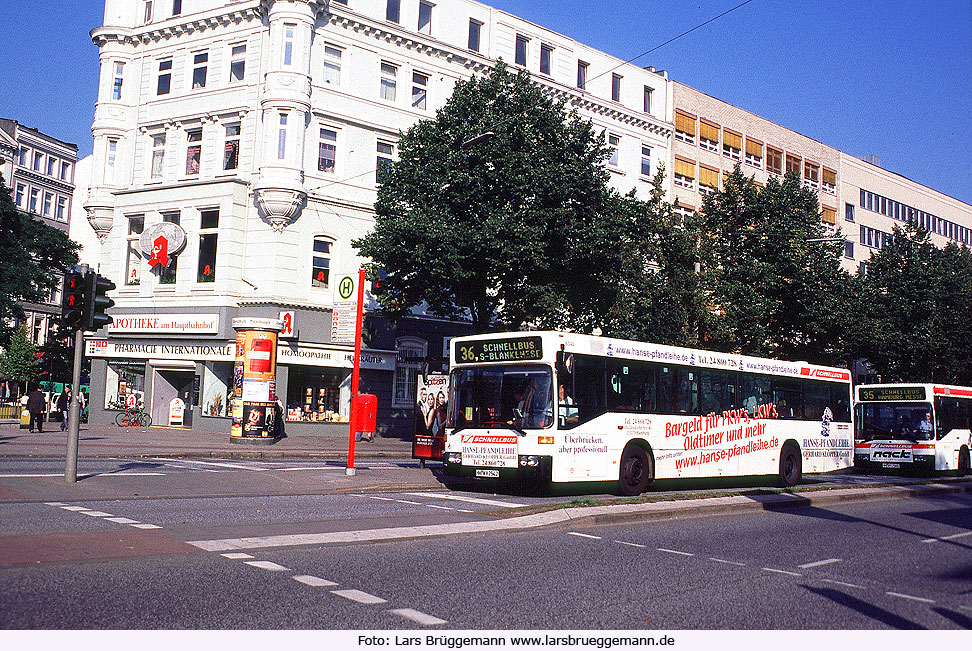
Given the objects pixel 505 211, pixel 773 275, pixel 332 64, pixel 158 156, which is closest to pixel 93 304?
pixel 505 211

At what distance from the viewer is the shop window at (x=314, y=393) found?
36.1 metres

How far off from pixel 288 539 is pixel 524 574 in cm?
276

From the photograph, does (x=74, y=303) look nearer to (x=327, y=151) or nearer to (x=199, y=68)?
(x=327, y=151)

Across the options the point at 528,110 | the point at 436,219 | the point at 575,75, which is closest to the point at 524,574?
the point at 436,219

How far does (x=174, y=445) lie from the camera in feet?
90.1

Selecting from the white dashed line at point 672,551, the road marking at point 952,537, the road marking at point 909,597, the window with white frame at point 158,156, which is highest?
the window with white frame at point 158,156

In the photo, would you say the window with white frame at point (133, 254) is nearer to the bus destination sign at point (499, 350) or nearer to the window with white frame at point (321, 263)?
the window with white frame at point (321, 263)

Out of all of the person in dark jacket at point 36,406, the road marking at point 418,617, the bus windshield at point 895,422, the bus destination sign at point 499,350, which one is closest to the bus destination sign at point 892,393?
the bus windshield at point 895,422

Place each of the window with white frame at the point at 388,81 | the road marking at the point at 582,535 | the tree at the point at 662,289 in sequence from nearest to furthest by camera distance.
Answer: the road marking at the point at 582,535, the tree at the point at 662,289, the window with white frame at the point at 388,81

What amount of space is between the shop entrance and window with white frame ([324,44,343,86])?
13.2 m

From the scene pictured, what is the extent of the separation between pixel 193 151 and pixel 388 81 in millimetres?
8556

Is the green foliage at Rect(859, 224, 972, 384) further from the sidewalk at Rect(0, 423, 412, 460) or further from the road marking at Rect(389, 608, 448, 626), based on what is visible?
the road marking at Rect(389, 608, 448, 626)

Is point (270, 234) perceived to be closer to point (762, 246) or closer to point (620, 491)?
point (762, 246)

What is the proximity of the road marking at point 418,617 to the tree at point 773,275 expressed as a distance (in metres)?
27.1
